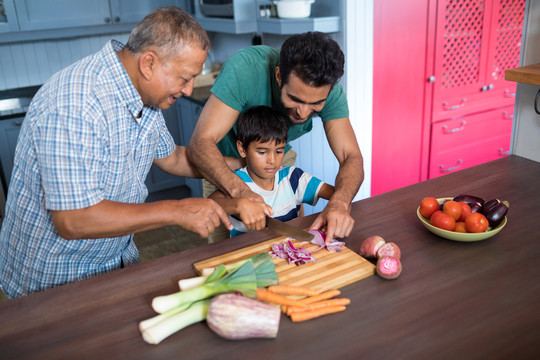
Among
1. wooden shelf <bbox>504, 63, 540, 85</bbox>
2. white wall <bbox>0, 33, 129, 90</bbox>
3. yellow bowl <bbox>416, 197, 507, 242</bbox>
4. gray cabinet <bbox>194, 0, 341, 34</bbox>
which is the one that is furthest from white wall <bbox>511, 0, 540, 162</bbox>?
white wall <bbox>0, 33, 129, 90</bbox>

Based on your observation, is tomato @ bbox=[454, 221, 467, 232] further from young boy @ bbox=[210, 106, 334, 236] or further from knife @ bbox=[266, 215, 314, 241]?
young boy @ bbox=[210, 106, 334, 236]

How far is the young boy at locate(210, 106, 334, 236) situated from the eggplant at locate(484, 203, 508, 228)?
25.6 inches

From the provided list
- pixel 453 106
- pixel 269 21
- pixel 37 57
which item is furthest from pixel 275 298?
pixel 37 57

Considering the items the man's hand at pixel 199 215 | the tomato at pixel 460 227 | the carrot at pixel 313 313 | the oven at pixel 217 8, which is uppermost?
the oven at pixel 217 8

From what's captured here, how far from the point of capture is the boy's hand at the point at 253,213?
61.4 inches

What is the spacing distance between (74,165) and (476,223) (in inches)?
46.9

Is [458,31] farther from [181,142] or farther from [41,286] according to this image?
[41,286]

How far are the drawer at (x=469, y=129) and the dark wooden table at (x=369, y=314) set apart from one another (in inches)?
83.6

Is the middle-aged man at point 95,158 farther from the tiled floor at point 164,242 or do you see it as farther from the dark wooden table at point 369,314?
the tiled floor at point 164,242

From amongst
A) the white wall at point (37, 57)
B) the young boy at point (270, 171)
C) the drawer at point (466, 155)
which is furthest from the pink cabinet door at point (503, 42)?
the white wall at point (37, 57)

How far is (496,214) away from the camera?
4.91 feet

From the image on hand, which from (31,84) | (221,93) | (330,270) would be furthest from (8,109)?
(330,270)

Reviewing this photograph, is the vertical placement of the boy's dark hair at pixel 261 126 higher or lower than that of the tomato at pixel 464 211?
higher

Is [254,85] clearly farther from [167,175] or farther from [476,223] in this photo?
[167,175]
